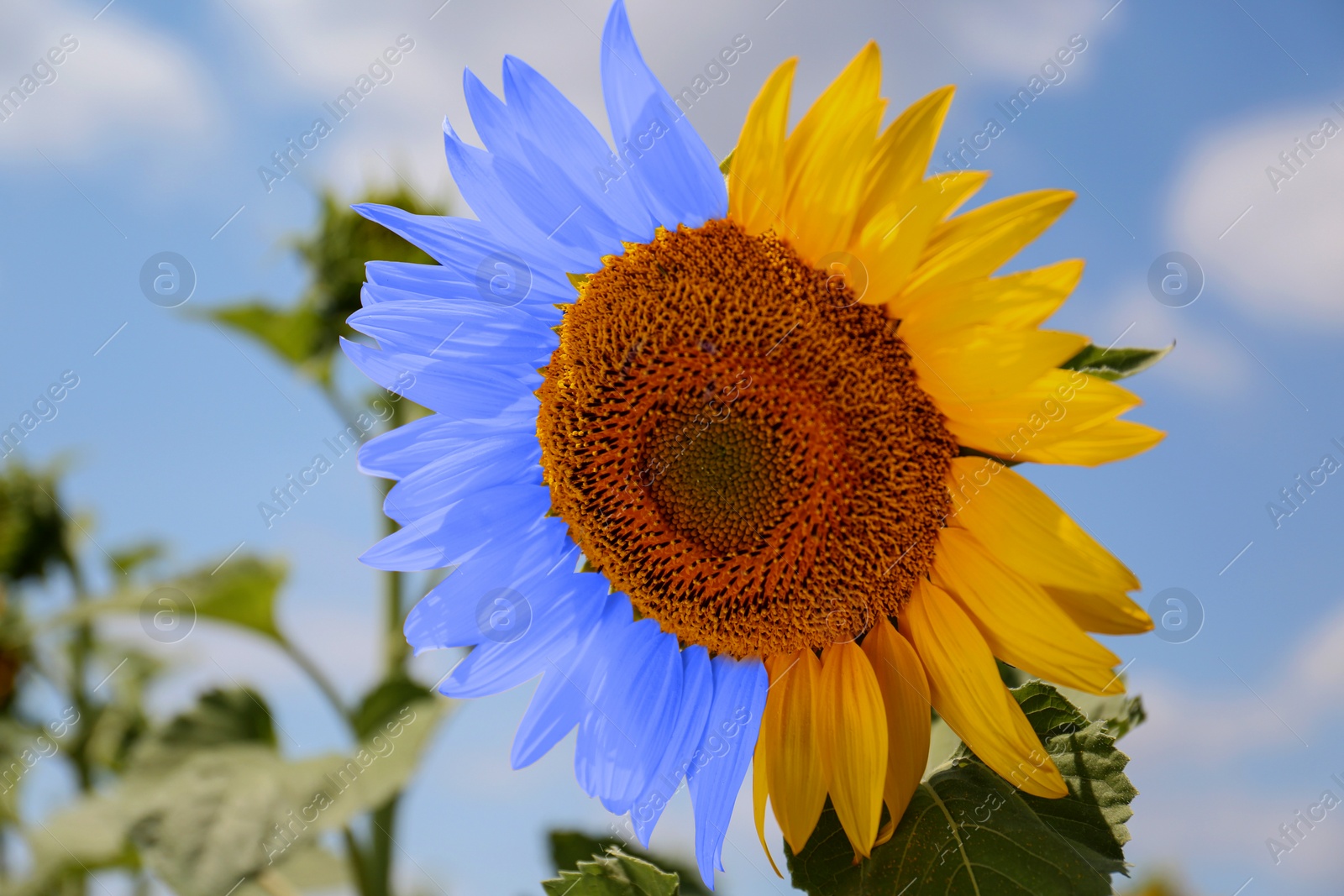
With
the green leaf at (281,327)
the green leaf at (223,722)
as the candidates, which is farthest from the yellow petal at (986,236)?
the green leaf at (223,722)

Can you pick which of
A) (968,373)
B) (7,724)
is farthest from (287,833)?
(7,724)

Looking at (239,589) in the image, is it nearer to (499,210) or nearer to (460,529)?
(460,529)

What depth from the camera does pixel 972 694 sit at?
1.04 meters

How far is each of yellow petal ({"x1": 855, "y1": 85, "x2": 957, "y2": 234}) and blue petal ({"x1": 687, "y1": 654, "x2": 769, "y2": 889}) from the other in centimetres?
55

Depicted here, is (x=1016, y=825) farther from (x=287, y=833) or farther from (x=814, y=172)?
(x=287, y=833)

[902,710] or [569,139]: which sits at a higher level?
[569,139]

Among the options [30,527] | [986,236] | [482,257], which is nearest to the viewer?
[986,236]

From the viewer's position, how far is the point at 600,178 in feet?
3.46

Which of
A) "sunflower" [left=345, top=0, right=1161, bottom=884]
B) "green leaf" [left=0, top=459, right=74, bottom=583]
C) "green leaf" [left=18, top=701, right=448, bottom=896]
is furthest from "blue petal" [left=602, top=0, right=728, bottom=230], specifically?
"green leaf" [left=0, top=459, right=74, bottom=583]

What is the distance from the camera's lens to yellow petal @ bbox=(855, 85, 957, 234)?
0.91 meters

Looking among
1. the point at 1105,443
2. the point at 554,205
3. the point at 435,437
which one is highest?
the point at 554,205

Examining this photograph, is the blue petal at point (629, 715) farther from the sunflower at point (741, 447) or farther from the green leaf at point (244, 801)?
the green leaf at point (244, 801)

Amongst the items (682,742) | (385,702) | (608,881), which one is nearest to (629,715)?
(682,742)

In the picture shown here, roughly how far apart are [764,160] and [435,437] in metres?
0.51
